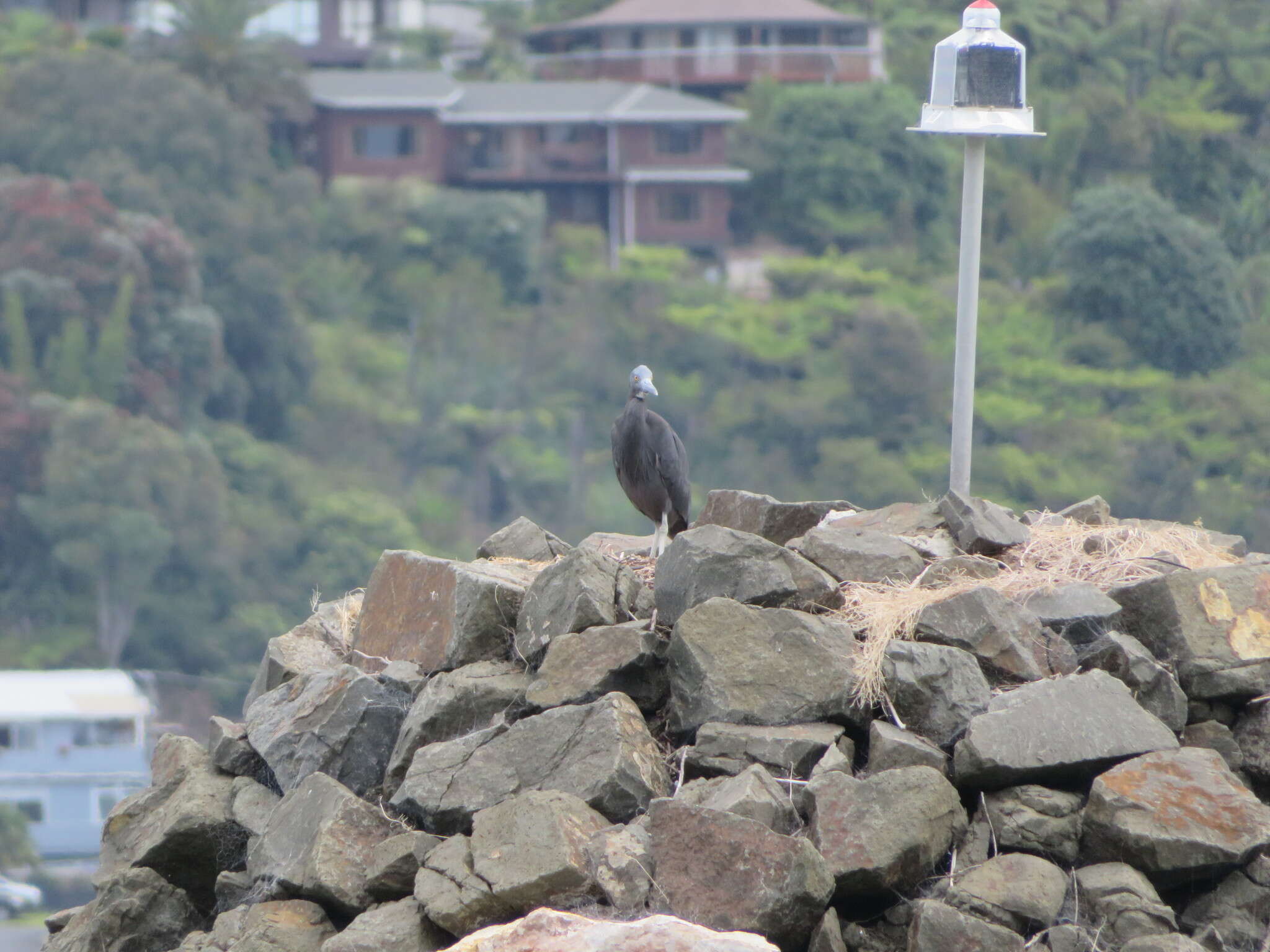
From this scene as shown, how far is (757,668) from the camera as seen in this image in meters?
6.58

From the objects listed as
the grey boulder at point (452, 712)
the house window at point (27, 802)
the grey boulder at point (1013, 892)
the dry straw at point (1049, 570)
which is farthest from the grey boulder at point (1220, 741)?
the house window at point (27, 802)

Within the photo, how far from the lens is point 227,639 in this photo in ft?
161

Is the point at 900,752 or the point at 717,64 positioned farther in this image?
the point at 717,64

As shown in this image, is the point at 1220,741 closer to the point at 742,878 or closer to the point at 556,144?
the point at 742,878

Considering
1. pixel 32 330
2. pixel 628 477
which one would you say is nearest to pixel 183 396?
pixel 32 330

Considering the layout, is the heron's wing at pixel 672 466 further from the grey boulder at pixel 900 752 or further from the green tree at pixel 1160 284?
the green tree at pixel 1160 284

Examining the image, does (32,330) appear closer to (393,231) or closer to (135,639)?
(135,639)

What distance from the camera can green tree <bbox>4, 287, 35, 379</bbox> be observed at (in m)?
50.0

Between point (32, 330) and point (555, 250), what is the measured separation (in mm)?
17550

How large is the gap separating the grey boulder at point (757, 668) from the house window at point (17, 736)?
35.0 metres

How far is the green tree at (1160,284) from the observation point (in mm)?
50469

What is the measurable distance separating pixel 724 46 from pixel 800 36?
2691mm

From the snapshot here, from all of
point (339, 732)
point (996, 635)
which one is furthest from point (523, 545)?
point (996, 635)

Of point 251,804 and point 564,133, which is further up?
point 564,133
